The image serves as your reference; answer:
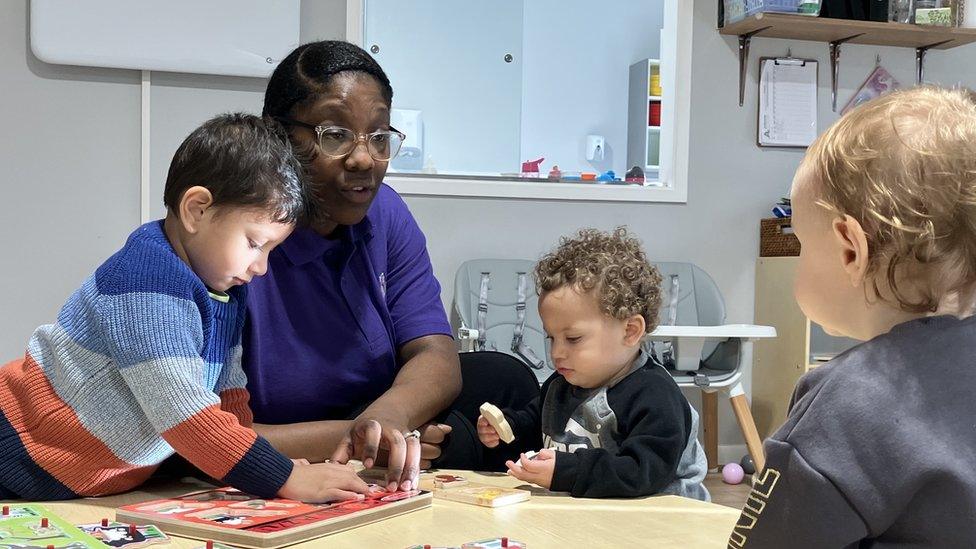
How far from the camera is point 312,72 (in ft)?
5.02

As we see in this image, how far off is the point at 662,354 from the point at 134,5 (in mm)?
2198

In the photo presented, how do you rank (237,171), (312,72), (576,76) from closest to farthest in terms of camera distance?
1. (237,171)
2. (312,72)
3. (576,76)

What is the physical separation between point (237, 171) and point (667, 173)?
3068 mm

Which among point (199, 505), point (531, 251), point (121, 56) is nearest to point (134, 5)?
point (121, 56)

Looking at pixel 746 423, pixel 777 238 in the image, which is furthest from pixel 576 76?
pixel 746 423

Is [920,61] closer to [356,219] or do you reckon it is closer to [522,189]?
[522,189]

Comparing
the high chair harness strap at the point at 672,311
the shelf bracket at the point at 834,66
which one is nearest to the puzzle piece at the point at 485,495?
the high chair harness strap at the point at 672,311

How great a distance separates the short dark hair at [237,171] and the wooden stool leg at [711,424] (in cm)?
283

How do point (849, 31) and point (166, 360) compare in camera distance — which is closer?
point (166, 360)

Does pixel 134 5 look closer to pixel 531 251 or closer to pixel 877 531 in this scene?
pixel 531 251

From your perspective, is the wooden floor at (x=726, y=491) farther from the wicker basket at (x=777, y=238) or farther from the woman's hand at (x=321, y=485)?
the woman's hand at (x=321, y=485)

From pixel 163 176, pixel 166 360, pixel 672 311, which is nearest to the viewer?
pixel 166 360

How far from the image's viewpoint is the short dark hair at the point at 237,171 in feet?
3.89

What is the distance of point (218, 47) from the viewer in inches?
137
